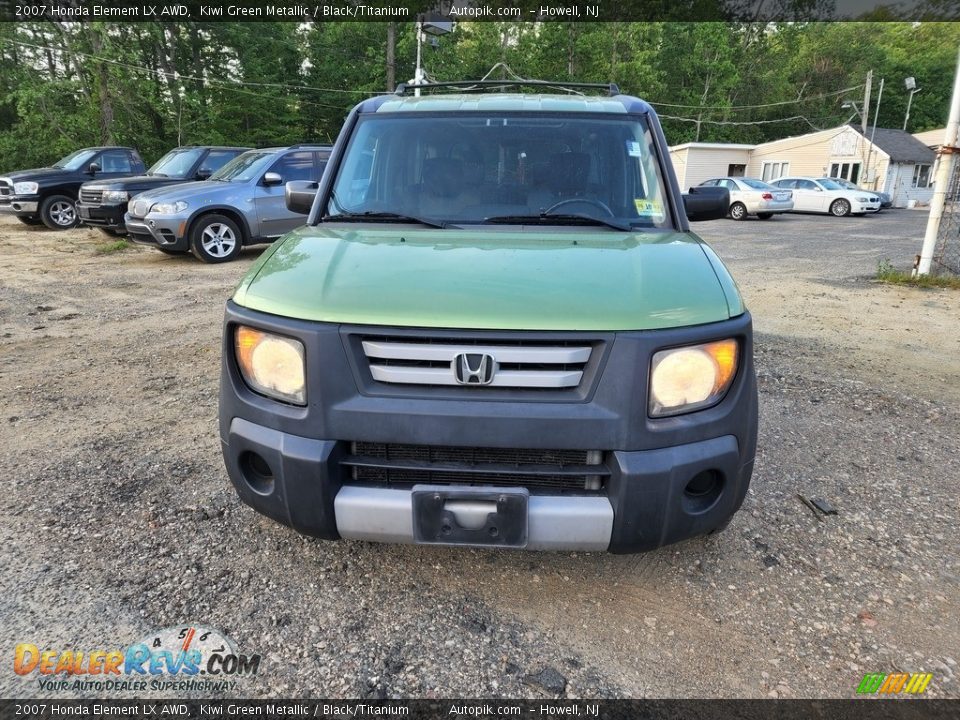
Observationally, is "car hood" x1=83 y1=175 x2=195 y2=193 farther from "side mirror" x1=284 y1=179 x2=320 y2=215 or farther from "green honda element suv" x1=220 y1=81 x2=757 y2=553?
"green honda element suv" x1=220 y1=81 x2=757 y2=553

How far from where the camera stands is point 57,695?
6.56 feet

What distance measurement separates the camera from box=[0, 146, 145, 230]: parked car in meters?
13.8

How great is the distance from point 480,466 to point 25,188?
52.0 ft

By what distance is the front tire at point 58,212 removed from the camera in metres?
14.0

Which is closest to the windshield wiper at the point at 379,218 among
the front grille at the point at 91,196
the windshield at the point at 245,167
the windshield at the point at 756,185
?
the windshield at the point at 245,167

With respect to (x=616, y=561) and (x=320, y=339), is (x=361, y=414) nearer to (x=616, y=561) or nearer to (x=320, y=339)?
(x=320, y=339)

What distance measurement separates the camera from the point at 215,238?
9.88 m

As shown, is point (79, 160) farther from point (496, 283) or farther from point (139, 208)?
point (496, 283)

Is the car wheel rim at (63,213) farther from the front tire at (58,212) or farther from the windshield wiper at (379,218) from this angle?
the windshield wiper at (379,218)

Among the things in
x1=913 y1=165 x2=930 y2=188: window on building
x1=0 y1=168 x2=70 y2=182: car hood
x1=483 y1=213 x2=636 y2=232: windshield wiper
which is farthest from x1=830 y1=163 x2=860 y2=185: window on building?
x1=483 y1=213 x2=636 y2=232: windshield wiper

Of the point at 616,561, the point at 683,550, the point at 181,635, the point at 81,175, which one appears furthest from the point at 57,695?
the point at 81,175

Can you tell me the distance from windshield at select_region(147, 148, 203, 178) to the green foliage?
1477 cm

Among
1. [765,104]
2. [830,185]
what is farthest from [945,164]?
[765,104]

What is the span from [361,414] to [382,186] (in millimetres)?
1508
